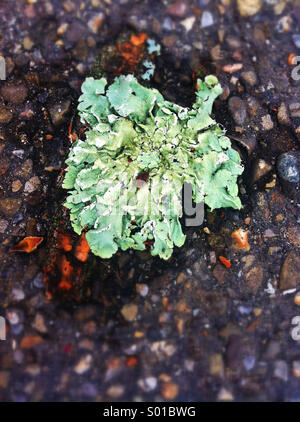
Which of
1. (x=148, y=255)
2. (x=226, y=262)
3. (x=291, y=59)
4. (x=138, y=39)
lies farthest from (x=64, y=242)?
(x=291, y=59)

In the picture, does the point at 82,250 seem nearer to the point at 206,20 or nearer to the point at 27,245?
the point at 27,245

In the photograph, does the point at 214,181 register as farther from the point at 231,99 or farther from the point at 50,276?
the point at 50,276

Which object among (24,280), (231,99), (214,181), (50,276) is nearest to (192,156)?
(214,181)

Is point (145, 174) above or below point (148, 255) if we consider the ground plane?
above

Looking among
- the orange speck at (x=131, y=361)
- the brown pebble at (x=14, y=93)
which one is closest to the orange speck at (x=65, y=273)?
the orange speck at (x=131, y=361)

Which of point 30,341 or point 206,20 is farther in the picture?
point 206,20

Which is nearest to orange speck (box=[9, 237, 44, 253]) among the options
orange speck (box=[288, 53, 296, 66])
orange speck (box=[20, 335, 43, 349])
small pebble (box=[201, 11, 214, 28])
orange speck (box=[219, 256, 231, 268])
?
orange speck (box=[20, 335, 43, 349])

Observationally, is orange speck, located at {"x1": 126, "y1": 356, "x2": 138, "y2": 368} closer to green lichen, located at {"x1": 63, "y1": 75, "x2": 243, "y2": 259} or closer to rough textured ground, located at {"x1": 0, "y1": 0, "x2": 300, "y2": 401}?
rough textured ground, located at {"x1": 0, "y1": 0, "x2": 300, "y2": 401}
